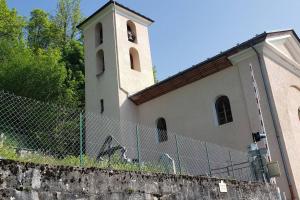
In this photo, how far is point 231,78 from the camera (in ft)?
50.4

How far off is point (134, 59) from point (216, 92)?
7.12 m

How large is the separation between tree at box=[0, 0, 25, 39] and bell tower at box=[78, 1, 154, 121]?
7.70 metres

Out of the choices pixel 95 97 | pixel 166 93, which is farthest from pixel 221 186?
pixel 95 97

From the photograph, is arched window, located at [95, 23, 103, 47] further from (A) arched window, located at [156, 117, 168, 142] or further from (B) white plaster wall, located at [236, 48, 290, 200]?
(B) white plaster wall, located at [236, 48, 290, 200]

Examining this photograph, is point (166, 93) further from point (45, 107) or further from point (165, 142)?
point (45, 107)

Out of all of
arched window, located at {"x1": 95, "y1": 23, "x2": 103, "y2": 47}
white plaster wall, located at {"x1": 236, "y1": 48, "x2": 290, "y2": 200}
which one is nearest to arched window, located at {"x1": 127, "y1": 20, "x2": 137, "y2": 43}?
arched window, located at {"x1": 95, "y1": 23, "x2": 103, "y2": 47}

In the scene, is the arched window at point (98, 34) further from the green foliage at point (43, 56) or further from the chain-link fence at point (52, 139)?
the chain-link fence at point (52, 139)

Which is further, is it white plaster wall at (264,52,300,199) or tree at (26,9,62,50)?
tree at (26,9,62,50)

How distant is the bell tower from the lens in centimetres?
1917

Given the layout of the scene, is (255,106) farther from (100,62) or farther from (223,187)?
(100,62)

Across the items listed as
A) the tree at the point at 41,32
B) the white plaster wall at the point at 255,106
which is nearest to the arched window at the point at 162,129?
the white plaster wall at the point at 255,106

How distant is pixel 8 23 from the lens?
2770 centimetres

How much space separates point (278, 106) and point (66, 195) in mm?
10876

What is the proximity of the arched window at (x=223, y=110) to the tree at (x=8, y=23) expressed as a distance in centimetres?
1803
